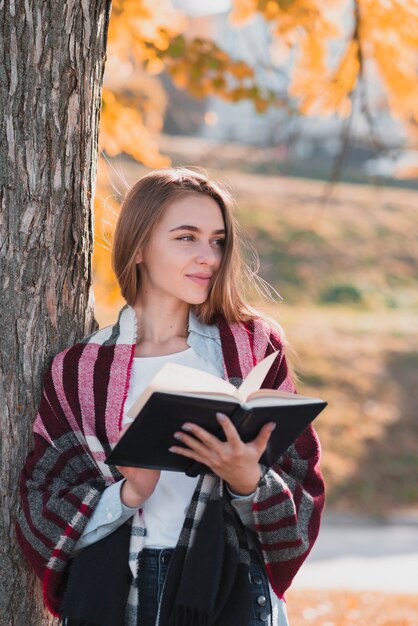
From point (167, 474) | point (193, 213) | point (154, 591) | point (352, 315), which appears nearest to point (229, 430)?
point (167, 474)

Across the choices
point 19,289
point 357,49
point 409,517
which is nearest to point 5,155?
point 19,289

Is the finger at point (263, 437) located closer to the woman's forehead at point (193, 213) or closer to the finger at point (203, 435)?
the finger at point (203, 435)

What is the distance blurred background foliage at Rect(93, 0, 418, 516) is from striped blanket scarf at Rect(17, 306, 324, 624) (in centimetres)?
52

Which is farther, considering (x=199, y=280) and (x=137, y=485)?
(x=199, y=280)

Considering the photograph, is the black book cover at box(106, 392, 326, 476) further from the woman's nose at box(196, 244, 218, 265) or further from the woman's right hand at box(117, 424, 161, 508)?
the woman's nose at box(196, 244, 218, 265)

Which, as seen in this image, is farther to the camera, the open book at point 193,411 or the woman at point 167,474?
the woman at point 167,474

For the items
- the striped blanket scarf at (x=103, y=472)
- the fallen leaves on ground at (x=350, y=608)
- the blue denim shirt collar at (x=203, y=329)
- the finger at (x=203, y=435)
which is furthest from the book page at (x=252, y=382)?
the fallen leaves on ground at (x=350, y=608)

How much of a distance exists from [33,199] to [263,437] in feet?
3.11

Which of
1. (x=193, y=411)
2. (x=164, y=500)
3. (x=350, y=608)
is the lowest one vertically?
(x=350, y=608)

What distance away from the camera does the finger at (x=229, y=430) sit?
214 centimetres

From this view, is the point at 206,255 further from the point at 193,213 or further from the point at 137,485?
the point at 137,485

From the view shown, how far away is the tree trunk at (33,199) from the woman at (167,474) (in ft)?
0.28

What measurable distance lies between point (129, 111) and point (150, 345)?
3409 millimetres

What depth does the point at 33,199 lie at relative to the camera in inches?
104
